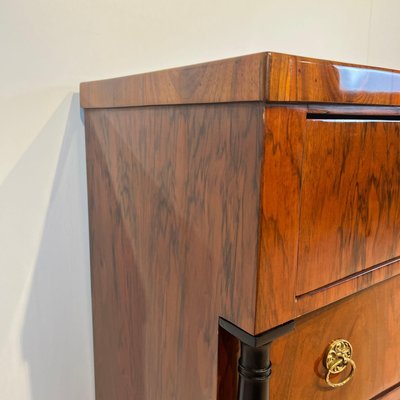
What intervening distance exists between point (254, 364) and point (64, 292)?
510 millimetres

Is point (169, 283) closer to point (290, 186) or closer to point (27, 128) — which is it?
point (290, 186)

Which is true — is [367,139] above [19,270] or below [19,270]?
above

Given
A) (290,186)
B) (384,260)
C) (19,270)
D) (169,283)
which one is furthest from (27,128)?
(384,260)

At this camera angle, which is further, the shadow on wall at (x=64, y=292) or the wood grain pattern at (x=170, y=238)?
the shadow on wall at (x=64, y=292)

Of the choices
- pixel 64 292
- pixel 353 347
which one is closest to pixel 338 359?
pixel 353 347

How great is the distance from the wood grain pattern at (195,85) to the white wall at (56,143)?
6.0 inches

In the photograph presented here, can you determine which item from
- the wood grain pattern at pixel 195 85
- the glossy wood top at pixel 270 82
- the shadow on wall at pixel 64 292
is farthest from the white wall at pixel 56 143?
the glossy wood top at pixel 270 82

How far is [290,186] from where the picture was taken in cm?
45

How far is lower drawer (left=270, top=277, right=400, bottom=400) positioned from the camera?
56 centimetres

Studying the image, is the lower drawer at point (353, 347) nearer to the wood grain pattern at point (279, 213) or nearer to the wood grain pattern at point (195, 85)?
the wood grain pattern at point (279, 213)

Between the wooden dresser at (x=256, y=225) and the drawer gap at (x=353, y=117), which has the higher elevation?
the drawer gap at (x=353, y=117)

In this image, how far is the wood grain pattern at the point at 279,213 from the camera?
43 cm

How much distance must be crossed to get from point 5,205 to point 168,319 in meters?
0.38

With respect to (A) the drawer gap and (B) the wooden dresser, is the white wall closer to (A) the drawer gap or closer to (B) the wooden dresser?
A: (B) the wooden dresser
